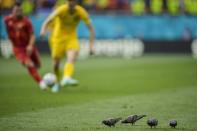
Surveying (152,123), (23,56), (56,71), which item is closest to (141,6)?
(56,71)

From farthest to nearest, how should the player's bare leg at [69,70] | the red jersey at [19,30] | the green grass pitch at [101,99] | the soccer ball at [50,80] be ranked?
the red jersey at [19,30] < the soccer ball at [50,80] < the player's bare leg at [69,70] < the green grass pitch at [101,99]

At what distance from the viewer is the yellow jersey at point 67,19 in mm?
17172

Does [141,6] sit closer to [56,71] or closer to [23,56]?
[56,71]

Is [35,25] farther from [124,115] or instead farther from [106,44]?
[124,115]

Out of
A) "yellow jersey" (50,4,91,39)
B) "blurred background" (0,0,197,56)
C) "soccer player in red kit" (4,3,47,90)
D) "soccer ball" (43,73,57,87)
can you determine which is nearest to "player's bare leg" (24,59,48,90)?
"soccer player in red kit" (4,3,47,90)

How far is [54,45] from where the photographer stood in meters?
17.9

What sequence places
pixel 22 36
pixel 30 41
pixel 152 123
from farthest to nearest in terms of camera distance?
pixel 22 36 → pixel 30 41 → pixel 152 123

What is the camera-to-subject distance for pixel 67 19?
57.2ft

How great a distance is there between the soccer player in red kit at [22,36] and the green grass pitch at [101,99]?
1.63 ft

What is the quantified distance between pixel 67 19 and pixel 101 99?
10.5 feet

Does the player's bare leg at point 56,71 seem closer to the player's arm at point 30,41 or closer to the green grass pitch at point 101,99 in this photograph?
the green grass pitch at point 101,99

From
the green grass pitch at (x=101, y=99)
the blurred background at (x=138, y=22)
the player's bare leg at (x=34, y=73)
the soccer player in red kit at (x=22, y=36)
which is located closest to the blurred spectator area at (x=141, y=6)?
the blurred background at (x=138, y=22)

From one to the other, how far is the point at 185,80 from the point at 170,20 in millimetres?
13105

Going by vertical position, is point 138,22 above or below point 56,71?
above
